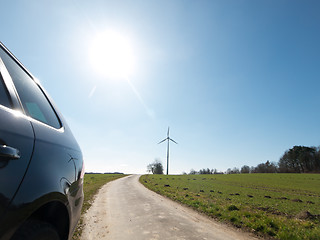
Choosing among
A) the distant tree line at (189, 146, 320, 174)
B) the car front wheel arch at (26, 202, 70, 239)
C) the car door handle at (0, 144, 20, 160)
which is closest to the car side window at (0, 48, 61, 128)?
the car door handle at (0, 144, 20, 160)

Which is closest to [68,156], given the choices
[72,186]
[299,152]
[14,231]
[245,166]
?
[72,186]

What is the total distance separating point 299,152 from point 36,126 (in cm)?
12373

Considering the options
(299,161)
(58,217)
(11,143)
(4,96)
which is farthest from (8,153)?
(299,161)

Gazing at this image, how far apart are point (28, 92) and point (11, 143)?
1021mm

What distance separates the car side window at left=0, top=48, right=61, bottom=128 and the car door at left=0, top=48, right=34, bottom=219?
0.57ft

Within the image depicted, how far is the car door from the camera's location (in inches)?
A: 41.8

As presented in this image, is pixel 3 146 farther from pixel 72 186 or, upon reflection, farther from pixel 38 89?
pixel 38 89

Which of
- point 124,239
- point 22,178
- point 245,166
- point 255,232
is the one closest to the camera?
point 22,178

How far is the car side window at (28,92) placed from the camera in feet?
5.71

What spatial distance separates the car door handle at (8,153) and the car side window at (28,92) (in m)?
0.60

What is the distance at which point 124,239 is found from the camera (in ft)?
16.7

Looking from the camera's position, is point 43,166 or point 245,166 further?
point 245,166

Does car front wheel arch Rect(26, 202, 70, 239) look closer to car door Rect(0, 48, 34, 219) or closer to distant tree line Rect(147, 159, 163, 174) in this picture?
car door Rect(0, 48, 34, 219)

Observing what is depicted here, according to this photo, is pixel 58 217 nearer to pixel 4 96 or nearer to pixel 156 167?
pixel 4 96
